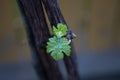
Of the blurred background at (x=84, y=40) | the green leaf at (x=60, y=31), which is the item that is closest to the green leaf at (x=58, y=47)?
the green leaf at (x=60, y=31)

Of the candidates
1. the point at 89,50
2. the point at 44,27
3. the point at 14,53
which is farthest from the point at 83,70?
the point at 44,27

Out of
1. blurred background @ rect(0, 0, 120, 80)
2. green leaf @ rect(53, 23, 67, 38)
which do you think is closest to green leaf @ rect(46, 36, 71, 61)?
green leaf @ rect(53, 23, 67, 38)

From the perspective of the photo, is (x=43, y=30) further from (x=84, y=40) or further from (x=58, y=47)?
(x=84, y=40)

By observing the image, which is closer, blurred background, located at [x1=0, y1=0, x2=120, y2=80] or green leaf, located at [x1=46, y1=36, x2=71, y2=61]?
green leaf, located at [x1=46, y1=36, x2=71, y2=61]

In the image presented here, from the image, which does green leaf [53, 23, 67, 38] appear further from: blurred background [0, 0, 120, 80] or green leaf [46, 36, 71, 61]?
blurred background [0, 0, 120, 80]

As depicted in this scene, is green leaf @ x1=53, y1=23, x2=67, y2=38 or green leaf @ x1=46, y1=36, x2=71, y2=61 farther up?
green leaf @ x1=53, y1=23, x2=67, y2=38

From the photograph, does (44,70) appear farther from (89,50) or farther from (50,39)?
(89,50)
